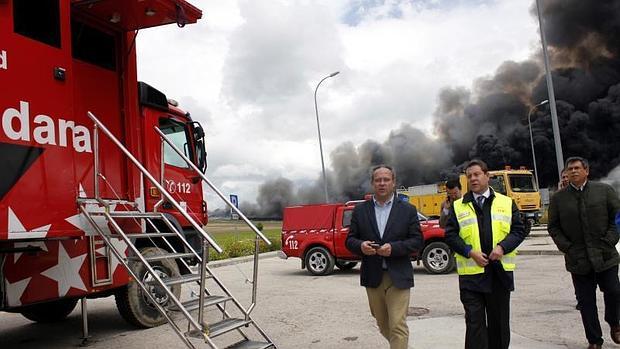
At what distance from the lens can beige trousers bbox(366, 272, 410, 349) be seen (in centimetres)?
401

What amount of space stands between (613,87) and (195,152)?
40.0 meters

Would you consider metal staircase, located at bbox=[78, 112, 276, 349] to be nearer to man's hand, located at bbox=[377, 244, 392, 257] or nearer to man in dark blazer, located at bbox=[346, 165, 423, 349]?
man in dark blazer, located at bbox=[346, 165, 423, 349]

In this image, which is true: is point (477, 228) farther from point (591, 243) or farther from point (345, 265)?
point (345, 265)

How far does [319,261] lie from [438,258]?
8.59 ft

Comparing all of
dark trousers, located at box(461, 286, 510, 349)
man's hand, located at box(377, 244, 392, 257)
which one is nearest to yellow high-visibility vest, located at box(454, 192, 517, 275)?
dark trousers, located at box(461, 286, 510, 349)

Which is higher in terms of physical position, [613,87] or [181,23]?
[613,87]

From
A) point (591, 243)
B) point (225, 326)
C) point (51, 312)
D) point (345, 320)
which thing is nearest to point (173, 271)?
point (225, 326)

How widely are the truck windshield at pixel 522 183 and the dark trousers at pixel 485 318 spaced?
17.3 m

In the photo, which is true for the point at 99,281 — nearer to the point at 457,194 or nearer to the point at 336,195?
the point at 457,194

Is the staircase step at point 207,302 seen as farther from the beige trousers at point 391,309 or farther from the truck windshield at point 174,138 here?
the truck windshield at point 174,138

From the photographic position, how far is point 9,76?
409 cm

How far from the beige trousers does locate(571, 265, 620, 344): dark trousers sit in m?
1.86

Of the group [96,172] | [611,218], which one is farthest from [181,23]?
[611,218]

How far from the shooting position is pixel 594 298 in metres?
4.83
